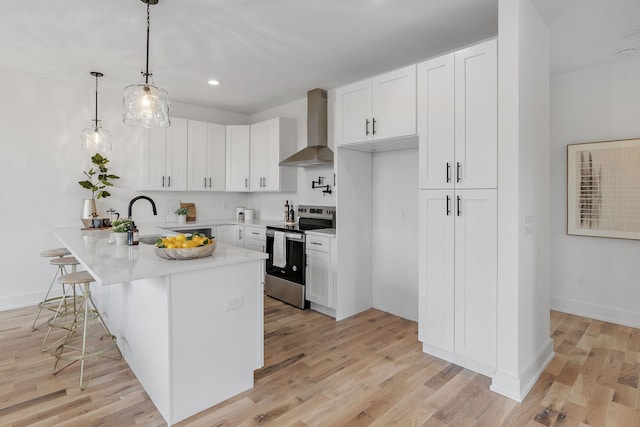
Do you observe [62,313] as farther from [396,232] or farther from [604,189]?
[604,189]

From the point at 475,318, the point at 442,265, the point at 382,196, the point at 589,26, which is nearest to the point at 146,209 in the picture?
the point at 382,196

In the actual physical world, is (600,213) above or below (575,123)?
below

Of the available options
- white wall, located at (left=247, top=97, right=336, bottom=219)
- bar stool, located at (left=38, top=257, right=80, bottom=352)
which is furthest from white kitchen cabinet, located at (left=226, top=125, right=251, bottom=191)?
bar stool, located at (left=38, top=257, right=80, bottom=352)

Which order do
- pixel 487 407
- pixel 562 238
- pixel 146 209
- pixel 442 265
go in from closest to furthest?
pixel 487 407 → pixel 442 265 → pixel 562 238 → pixel 146 209

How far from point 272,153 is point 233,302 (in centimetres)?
310

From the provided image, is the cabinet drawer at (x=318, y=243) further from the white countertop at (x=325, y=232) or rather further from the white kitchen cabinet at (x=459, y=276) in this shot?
the white kitchen cabinet at (x=459, y=276)

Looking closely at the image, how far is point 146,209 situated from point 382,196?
11.1 ft

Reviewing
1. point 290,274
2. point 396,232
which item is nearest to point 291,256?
point 290,274

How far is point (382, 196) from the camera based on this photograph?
3.89 m

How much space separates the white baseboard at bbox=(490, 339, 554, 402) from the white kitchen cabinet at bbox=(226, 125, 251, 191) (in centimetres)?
409

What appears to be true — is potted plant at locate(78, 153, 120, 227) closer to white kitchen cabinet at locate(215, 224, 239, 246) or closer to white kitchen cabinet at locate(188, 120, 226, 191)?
white kitchen cabinet at locate(188, 120, 226, 191)

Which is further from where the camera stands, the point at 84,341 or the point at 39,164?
the point at 39,164

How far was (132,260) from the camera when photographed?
7.06 ft

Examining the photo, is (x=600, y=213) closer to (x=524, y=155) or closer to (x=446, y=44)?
(x=524, y=155)
